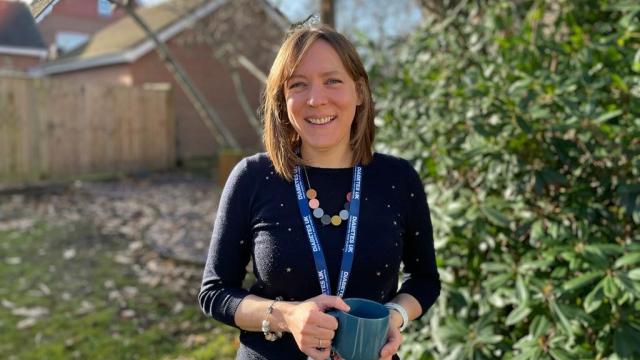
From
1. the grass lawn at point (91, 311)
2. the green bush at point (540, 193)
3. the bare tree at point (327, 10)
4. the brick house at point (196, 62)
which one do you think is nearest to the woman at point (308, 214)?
the green bush at point (540, 193)

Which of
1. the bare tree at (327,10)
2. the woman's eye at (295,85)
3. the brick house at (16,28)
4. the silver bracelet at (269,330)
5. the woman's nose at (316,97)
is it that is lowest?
the silver bracelet at (269,330)

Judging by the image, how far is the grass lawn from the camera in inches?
166

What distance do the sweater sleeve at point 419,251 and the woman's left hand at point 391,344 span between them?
274mm

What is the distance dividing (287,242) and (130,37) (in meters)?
18.1

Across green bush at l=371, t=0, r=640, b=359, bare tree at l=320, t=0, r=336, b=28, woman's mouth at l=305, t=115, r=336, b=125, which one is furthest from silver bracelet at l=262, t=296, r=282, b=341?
bare tree at l=320, t=0, r=336, b=28

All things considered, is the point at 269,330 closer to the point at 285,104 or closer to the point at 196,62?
the point at 285,104

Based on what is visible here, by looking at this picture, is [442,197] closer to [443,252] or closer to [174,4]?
[443,252]

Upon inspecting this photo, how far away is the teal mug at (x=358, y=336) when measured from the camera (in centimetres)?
135

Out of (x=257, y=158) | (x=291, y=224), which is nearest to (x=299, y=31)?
(x=257, y=158)

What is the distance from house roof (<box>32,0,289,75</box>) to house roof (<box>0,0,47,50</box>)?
10.6 metres

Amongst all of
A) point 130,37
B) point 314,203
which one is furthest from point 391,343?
point 130,37

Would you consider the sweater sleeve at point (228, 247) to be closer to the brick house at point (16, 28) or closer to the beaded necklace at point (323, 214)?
the beaded necklace at point (323, 214)

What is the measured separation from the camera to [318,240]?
1550 millimetres

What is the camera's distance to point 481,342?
246 centimetres
